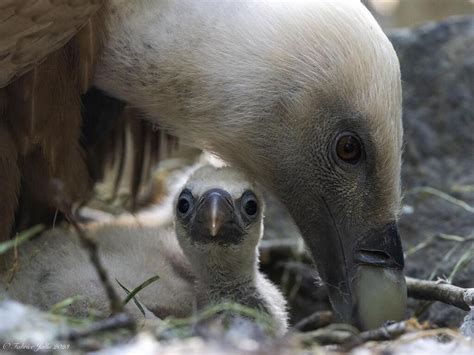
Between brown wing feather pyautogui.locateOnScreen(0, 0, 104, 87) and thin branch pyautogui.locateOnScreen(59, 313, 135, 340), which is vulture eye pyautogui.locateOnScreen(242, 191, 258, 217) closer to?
brown wing feather pyautogui.locateOnScreen(0, 0, 104, 87)

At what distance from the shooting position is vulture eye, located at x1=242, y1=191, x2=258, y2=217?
13.1ft

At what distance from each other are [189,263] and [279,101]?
2.81 feet

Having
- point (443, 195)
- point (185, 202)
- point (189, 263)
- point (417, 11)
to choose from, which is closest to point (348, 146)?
point (185, 202)

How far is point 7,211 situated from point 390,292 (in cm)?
155

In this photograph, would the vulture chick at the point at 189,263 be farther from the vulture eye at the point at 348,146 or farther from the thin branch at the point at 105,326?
the thin branch at the point at 105,326

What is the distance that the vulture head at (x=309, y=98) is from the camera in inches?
148

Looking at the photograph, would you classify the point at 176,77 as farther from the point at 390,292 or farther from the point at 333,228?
the point at 390,292

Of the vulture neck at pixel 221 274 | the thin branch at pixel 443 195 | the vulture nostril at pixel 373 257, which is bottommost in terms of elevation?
the vulture neck at pixel 221 274

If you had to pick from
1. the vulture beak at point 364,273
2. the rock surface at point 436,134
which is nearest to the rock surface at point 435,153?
the rock surface at point 436,134

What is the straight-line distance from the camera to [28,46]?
3.58 meters

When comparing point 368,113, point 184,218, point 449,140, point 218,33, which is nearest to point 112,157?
point 184,218

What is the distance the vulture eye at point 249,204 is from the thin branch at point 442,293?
27.7 inches

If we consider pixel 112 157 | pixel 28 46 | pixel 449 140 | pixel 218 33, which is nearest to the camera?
pixel 28 46

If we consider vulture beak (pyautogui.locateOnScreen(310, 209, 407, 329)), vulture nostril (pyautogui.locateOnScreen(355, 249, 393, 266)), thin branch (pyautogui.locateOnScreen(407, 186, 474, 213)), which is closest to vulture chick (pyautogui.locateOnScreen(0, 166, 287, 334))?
vulture beak (pyautogui.locateOnScreen(310, 209, 407, 329))
